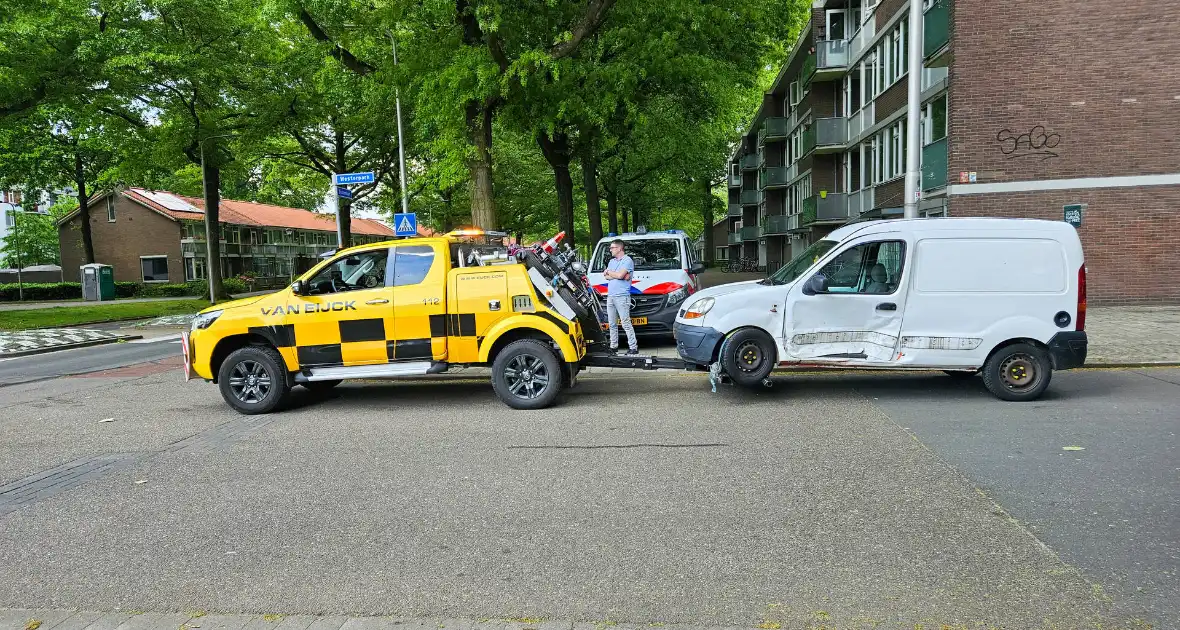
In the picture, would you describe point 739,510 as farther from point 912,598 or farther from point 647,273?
point 647,273

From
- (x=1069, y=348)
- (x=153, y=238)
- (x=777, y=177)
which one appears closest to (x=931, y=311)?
(x=1069, y=348)

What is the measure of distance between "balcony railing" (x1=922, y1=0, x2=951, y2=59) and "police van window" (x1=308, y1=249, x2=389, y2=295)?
15856mm

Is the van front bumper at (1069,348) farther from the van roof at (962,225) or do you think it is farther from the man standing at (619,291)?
the man standing at (619,291)

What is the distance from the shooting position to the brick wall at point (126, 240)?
53781 millimetres

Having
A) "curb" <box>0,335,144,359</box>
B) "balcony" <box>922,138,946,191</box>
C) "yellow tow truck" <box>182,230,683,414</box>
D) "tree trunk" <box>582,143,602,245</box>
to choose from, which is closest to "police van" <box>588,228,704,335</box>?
"yellow tow truck" <box>182,230,683,414</box>

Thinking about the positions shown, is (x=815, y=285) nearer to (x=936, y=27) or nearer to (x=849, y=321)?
(x=849, y=321)

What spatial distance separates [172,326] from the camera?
22281mm

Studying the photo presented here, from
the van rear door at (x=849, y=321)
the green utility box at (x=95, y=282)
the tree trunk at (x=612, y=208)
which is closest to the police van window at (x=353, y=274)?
the van rear door at (x=849, y=321)

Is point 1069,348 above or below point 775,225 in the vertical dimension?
below

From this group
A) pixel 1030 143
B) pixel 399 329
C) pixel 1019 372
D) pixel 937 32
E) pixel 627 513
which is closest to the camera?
pixel 627 513

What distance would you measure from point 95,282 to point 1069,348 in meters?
43.9

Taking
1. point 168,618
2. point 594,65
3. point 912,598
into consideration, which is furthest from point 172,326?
point 912,598

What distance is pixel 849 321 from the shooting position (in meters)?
7.84

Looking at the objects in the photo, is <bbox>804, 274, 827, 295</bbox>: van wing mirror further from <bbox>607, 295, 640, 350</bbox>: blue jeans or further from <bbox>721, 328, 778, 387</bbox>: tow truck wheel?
<bbox>607, 295, 640, 350</bbox>: blue jeans
